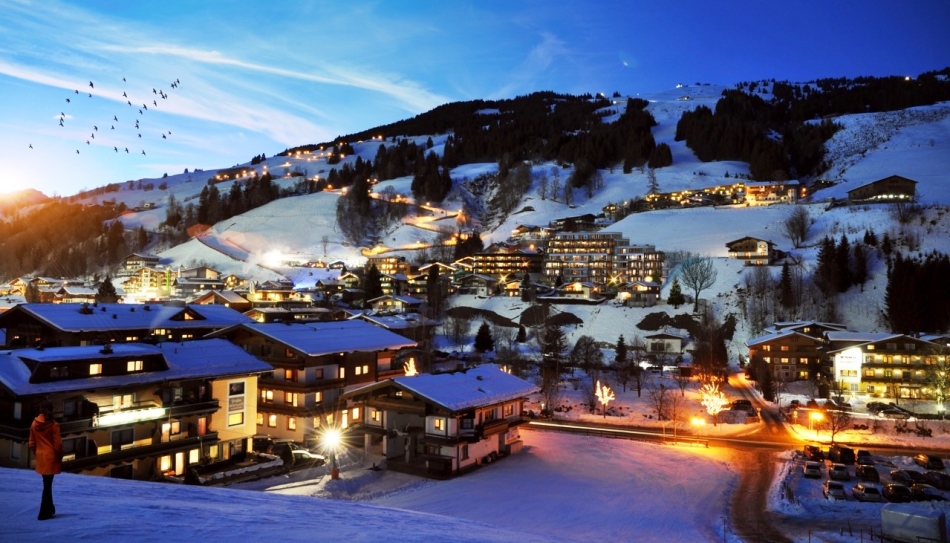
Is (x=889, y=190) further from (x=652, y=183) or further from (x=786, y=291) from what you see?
(x=652, y=183)

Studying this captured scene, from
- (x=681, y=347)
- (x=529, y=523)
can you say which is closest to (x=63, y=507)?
(x=529, y=523)

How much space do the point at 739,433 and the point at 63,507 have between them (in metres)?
26.2

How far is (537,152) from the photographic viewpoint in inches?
5103

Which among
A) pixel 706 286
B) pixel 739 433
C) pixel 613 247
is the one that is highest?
pixel 613 247

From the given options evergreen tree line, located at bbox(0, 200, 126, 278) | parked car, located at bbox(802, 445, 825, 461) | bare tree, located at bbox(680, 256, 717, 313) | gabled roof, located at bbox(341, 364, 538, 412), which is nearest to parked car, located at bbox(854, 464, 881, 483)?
parked car, located at bbox(802, 445, 825, 461)

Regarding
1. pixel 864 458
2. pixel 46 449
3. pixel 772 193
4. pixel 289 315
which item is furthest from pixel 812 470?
pixel 772 193

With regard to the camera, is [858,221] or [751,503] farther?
[858,221]

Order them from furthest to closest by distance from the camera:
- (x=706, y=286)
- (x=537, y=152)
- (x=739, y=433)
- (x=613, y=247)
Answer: (x=537, y=152) → (x=613, y=247) → (x=706, y=286) → (x=739, y=433)

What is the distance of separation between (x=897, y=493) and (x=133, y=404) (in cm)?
2169

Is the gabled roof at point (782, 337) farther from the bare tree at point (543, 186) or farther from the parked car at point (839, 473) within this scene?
the bare tree at point (543, 186)

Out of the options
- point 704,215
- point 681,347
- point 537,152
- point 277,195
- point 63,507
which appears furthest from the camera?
point 537,152

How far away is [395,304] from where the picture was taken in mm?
58625

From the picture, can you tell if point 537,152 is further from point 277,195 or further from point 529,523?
point 529,523

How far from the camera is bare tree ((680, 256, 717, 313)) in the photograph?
54594 millimetres
